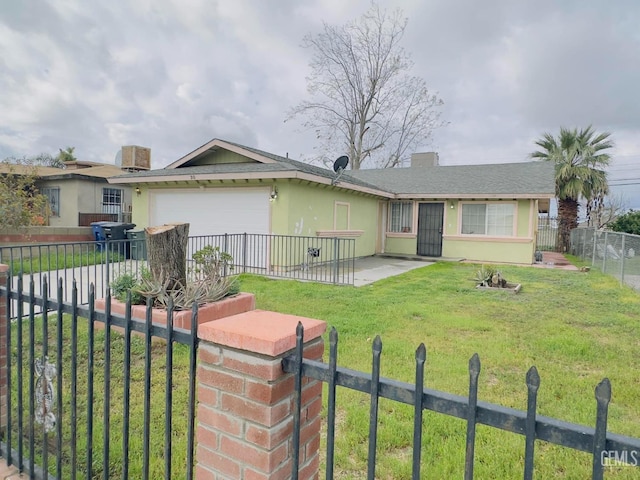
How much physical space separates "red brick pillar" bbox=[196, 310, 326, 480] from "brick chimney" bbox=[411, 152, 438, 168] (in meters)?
20.8

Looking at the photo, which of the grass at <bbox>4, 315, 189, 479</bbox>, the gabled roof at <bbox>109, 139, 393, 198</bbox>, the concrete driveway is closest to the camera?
the grass at <bbox>4, 315, 189, 479</bbox>

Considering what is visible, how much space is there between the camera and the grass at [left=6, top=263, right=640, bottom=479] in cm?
253

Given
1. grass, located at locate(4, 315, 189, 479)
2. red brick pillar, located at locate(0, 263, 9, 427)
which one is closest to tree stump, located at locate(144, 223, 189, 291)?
grass, located at locate(4, 315, 189, 479)

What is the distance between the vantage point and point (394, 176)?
18984 mm

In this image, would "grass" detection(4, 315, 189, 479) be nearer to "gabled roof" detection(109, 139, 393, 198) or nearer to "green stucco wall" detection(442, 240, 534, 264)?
"gabled roof" detection(109, 139, 393, 198)

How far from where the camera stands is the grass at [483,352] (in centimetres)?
255

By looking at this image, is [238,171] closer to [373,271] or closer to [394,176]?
[373,271]

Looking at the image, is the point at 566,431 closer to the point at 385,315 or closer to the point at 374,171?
the point at 385,315

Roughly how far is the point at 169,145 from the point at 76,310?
3001cm

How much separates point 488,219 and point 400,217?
3696 mm

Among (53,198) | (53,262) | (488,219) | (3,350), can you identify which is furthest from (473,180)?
(53,198)

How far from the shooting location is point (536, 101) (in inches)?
678

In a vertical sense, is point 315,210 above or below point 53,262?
above
